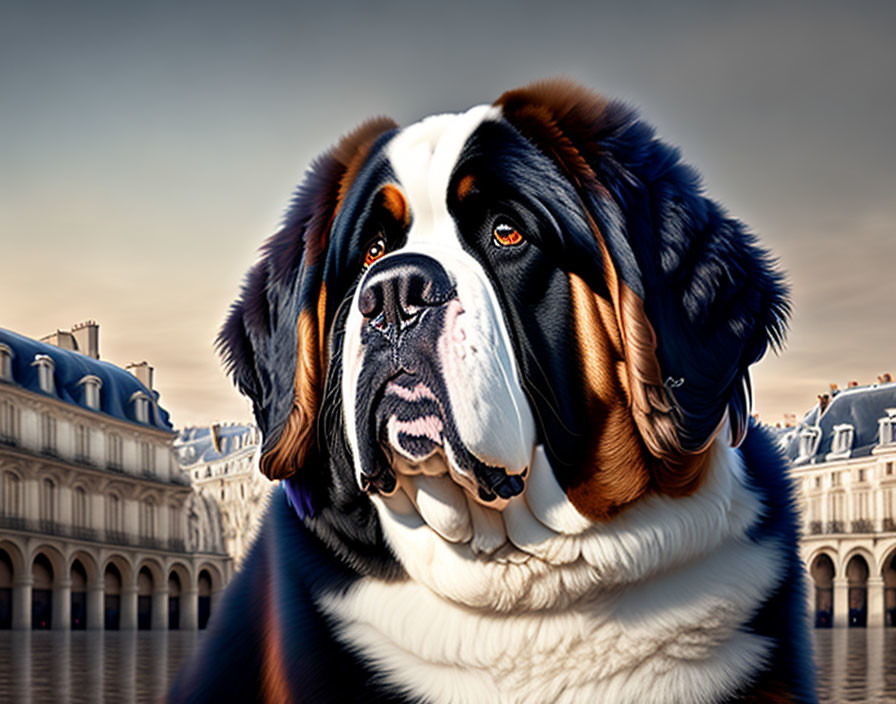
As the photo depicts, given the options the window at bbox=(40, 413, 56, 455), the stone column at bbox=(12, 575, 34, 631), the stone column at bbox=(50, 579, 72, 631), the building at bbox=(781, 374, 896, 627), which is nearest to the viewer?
the stone column at bbox=(12, 575, 34, 631)

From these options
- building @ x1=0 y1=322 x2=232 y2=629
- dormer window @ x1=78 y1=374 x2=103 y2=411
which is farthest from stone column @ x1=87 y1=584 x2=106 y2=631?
dormer window @ x1=78 y1=374 x2=103 y2=411

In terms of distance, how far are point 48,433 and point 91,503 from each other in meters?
3.19

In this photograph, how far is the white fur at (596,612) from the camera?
6.72 feet

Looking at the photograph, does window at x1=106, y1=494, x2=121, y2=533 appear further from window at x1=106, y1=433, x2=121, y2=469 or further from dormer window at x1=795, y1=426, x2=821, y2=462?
dormer window at x1=795, y1=426, x2=821, y2=462

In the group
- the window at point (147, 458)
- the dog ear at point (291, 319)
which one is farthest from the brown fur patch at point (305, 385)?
the window at point (147, 458)

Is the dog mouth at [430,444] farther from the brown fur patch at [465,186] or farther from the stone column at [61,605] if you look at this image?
the stone column at [61,605]

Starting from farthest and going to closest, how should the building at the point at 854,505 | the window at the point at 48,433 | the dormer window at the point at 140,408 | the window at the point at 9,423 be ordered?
the building at the point at 854,505
the dormer window at the point at 140,408
the window at the point at 48,433
the window at the point at 9,423

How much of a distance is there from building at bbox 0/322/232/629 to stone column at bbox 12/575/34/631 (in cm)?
3

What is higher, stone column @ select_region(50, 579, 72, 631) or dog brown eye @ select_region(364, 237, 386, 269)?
dog brown eye @ select_region(364, 237, 386, 269)

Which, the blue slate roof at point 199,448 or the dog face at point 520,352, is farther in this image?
the blue slate roof at point 199,448

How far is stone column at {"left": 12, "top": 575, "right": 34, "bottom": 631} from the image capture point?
103 ft

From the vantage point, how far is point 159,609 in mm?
37844

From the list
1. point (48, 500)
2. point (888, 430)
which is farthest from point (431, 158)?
point (888, 430)

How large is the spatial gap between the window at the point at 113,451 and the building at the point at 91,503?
47 mm
